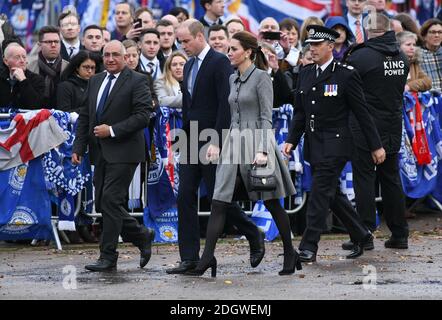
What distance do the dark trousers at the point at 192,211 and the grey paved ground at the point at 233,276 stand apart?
0.35 metres

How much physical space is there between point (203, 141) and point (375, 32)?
3.02m

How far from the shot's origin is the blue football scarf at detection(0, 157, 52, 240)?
14.6 m

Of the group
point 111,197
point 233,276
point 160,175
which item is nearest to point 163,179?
point 160,175

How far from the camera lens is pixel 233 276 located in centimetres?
1220

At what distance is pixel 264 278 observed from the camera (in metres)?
12.0

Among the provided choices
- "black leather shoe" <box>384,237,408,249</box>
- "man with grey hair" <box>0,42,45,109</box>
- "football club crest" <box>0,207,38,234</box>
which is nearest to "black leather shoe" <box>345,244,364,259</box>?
"black leather shoe" <box>384,237,408,249</box>

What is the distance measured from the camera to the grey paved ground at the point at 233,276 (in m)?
10.9

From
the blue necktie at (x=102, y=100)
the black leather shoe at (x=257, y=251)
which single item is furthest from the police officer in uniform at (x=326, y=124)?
the blue necktie at (x=102, y=100)

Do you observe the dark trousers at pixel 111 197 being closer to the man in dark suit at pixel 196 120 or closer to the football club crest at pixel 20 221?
the man in dark suit at pixel 196 120

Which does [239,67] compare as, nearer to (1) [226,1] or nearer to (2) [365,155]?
(2) [365,155]

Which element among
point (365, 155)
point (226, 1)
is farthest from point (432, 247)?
point (226, 1)

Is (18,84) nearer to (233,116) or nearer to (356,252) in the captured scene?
(233,116)

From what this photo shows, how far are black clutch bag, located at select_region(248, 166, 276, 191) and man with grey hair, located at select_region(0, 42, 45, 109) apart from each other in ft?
13.2

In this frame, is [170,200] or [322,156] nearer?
[322,156]
